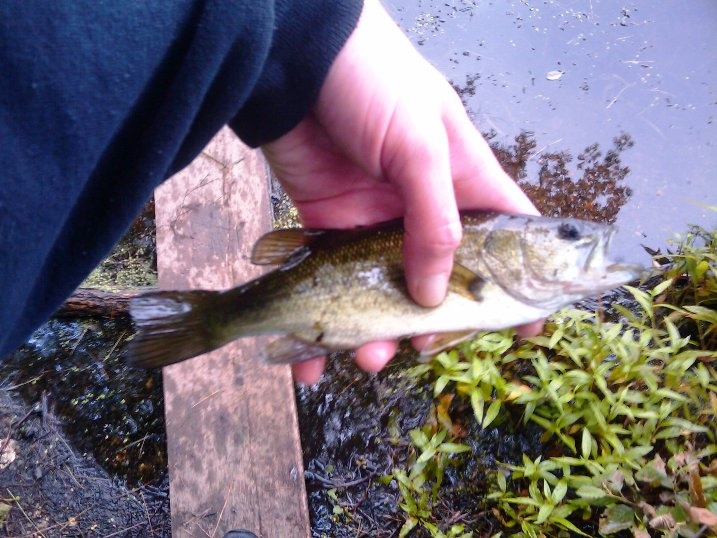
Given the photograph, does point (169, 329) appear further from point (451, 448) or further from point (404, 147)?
point (451, 448)

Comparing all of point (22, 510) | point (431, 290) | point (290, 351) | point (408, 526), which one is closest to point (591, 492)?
point (408, 526)

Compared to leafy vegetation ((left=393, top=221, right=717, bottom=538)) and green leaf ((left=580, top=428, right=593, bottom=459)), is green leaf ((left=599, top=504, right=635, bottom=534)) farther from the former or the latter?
green leaf ((left=580, top=428, right=593, bottom=459))

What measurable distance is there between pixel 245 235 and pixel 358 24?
6.38ft

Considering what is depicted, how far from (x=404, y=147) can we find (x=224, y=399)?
1.91 meters

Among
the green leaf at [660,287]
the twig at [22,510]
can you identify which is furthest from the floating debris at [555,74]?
the twig at [22,510]

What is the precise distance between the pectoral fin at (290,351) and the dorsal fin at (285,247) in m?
0.33

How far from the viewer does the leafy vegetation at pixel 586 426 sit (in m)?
2.67

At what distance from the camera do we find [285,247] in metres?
2.41

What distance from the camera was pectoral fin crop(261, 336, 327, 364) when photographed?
2.31m

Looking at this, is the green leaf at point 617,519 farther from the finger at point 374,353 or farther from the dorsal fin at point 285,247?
the dorsal fin at point 285,247

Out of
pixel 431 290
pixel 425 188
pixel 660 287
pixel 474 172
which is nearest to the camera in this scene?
pixel 425 188

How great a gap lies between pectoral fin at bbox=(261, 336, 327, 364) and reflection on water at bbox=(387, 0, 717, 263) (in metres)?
2.46

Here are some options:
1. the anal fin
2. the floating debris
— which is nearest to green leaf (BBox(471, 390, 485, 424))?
the anal fin

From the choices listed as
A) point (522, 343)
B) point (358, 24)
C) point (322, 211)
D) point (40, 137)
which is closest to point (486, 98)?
point (522, 343)
